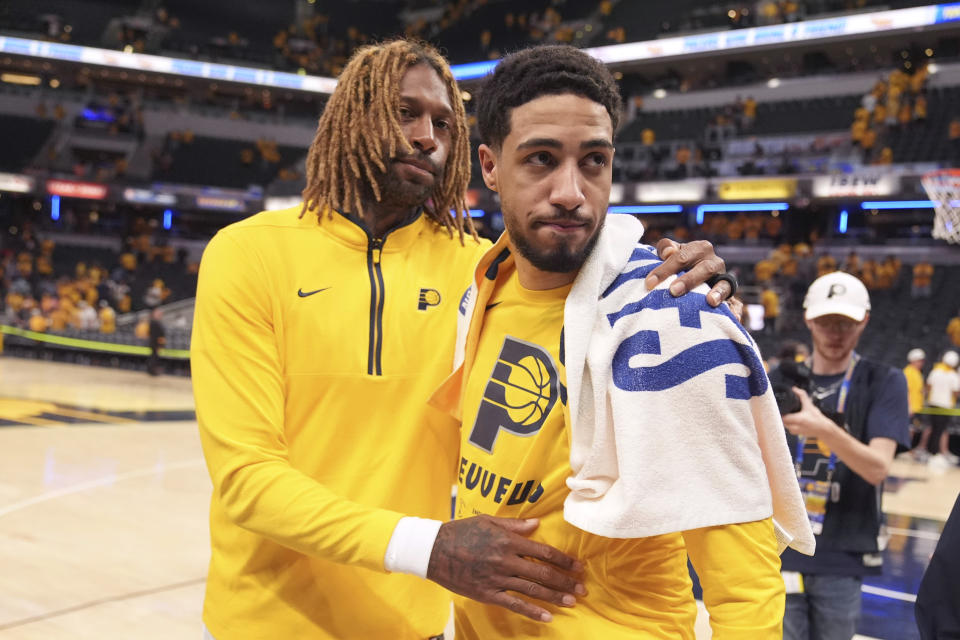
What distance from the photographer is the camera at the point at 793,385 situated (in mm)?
2745

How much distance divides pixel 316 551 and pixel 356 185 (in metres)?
0.89

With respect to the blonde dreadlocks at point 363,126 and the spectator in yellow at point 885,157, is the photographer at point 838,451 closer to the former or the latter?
the blonde dreadlocks at point 363,126

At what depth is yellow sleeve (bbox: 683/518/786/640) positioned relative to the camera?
128 centimetres

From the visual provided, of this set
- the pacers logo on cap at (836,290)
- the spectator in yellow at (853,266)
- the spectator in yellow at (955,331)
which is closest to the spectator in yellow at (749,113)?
the spectator in yellow at (853,266)

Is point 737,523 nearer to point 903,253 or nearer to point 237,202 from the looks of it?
point 903,253

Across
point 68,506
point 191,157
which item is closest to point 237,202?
point 191,157

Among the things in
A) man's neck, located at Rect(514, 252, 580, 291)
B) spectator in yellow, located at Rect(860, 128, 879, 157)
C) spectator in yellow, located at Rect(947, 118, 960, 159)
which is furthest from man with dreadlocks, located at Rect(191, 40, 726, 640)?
spectator in yellow, located at Rect(860, 128, 879, 157)

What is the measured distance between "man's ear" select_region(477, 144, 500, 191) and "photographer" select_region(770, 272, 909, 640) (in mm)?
1511

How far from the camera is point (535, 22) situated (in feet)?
95.2

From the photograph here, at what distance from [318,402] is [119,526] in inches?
200

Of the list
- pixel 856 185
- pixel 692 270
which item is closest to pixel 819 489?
pixel 692 270

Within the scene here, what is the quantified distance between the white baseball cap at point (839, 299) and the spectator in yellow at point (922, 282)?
53.3 feet

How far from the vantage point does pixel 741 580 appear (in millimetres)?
1298

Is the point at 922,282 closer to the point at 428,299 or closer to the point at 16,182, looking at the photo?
the point at 428,299
